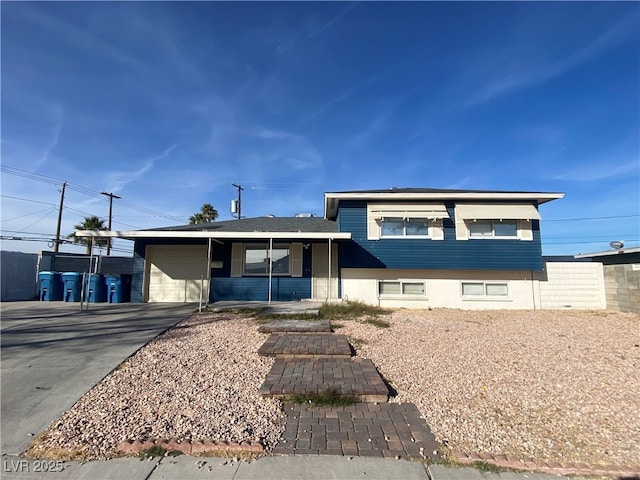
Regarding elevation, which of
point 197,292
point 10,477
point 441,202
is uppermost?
point 441,202

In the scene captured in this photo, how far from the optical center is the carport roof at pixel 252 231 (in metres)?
11.1

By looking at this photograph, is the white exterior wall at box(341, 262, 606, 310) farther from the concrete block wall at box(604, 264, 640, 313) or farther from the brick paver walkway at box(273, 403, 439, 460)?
the brick paver walkway at box(273, 403, 439, 460)

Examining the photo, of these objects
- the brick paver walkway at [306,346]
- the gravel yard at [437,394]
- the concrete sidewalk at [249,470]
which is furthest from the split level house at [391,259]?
the concrete sidewalk at [249,470]

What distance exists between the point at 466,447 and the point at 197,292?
11.7 meters

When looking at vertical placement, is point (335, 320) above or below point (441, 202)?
below

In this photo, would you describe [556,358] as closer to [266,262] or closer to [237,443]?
[237,443]

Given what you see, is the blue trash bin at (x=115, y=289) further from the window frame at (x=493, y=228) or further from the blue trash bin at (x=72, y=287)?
the window frame at (x=493, y=228)

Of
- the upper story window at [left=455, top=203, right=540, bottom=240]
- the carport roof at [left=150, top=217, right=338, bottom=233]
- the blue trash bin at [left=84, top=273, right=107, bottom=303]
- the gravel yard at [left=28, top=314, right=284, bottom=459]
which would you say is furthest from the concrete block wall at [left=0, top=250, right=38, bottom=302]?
the upper story window at [left=455, top=203, right=540, bottom=240]

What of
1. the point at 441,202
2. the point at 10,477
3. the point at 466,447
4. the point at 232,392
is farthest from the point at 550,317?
the point at 10,477

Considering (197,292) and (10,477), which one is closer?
(10,477)

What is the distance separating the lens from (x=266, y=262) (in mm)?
12828

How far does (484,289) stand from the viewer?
12.3 metres

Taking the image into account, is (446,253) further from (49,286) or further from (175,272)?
(49,286)

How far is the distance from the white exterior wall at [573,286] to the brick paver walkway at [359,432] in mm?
11298
